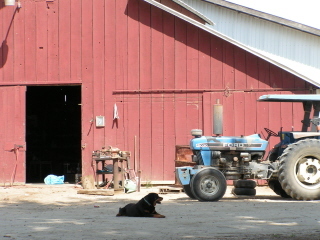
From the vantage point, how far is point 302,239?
27.1 feet

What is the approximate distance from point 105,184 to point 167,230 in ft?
25.5

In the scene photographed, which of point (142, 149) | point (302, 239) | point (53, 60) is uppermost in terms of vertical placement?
point (53, 60)

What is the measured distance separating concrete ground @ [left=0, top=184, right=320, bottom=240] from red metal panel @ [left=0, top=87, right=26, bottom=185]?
2.53 metres

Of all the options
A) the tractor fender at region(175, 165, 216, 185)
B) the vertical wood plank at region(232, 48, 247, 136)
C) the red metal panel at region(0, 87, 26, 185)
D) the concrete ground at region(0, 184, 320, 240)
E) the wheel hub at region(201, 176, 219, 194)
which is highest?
the vertical wood plank at region(232, 48, 247, 136)

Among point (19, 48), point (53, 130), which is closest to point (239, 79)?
point (19, 48)

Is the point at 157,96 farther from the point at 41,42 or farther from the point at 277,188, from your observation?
the point at 277,188

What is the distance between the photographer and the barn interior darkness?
938 inches

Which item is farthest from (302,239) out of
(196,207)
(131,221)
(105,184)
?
(105,184)

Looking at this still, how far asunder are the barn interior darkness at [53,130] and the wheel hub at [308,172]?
1129 cm

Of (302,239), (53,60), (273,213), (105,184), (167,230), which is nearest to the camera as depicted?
(302,239)

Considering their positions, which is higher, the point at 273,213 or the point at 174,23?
the point at 174,23

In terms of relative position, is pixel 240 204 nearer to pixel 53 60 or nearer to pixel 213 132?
pixel 213 132

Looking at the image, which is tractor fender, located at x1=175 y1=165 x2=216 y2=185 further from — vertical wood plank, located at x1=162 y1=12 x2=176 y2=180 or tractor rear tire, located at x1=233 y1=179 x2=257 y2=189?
vertical wood plank, located at x1=162 y1=12 x2=176 y2=180

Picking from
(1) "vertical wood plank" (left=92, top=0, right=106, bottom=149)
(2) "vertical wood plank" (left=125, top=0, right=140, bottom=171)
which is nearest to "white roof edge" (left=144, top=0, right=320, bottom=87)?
(2) "vertical wood plank" (left=125, top=0, right=140, bottom=171)
